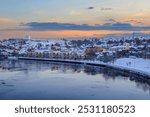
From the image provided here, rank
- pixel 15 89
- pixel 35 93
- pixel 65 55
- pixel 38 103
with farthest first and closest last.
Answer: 1. pixel 65 55
2. pixel 15 89
3. pixel 35 93
4. pixel 38 103

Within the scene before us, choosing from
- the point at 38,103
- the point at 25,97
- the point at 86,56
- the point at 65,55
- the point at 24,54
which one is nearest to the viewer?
the point at 38,103

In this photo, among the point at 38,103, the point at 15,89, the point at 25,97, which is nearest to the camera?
the point at 38,103

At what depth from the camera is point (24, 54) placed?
198 ft

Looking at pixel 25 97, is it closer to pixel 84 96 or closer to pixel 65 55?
pixel 84 96

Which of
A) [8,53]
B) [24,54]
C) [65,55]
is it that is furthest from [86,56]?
[8,53]

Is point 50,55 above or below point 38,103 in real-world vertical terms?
below

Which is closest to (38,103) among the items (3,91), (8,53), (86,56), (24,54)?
(3,91)

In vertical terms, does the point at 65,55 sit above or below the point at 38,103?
below

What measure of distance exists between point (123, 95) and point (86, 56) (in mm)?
33408

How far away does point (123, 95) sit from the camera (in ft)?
45.1

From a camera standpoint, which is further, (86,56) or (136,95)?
(86,56)

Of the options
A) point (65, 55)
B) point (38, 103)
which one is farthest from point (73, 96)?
point (65, 55)

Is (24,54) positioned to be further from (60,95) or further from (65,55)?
(60,95)

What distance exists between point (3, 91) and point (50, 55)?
3973cm
